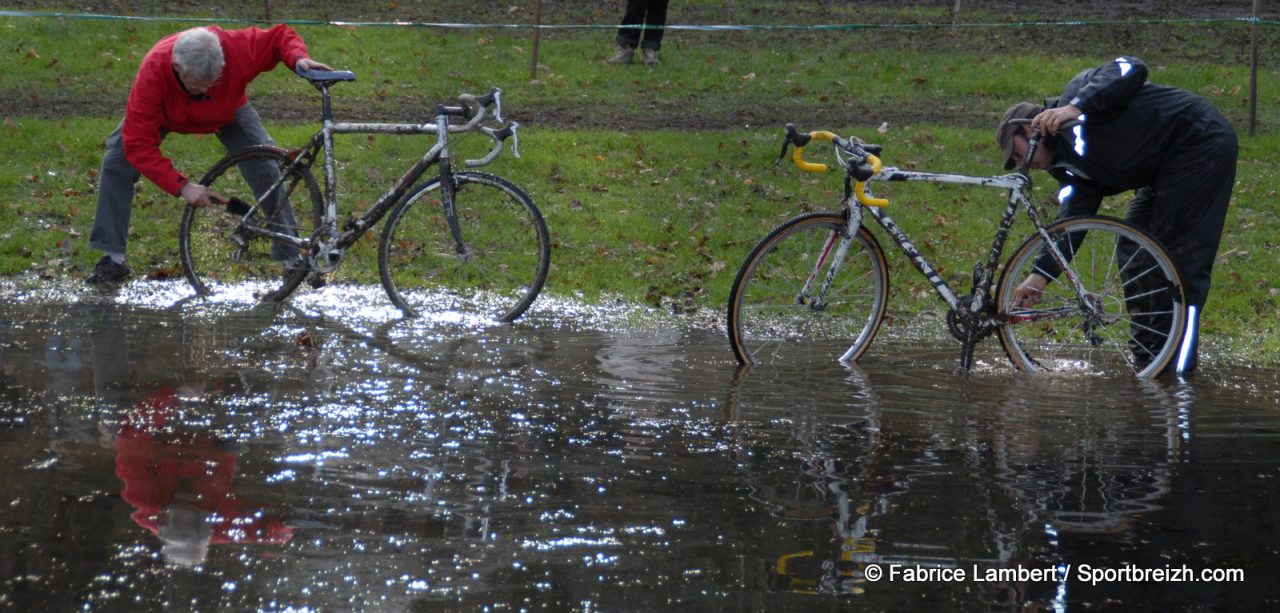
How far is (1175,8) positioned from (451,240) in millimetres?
14280

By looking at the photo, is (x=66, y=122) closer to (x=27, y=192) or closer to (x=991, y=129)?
(x=27, y=192)

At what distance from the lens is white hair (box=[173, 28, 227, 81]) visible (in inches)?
297

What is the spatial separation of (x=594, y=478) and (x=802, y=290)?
2331 mm

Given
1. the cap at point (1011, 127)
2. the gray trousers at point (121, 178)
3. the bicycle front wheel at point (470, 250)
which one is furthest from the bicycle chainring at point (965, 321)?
the gray trousers at point (121, 178)

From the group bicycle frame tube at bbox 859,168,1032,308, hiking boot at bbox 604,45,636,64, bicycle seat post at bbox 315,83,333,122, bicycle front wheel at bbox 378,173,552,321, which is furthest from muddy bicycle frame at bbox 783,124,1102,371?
hiking boot at bbox 604,45,636,64

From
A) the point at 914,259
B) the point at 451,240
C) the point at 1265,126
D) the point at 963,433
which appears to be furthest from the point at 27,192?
the point at 1265,126

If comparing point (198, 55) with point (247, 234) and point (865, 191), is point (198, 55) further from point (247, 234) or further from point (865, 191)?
point (865, 191)

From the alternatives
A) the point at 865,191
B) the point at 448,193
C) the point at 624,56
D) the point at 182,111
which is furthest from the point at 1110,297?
the point at 624,56

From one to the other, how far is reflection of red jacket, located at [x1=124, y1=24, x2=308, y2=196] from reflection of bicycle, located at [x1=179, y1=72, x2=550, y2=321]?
29 cm

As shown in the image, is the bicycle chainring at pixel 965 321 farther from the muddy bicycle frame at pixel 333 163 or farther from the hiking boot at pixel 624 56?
the hiking boot at pixel 624 56

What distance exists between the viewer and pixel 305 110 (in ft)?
41.5

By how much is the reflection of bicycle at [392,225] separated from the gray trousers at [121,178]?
25 mm

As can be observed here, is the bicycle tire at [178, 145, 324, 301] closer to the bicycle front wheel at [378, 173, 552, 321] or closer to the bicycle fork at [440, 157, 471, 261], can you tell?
the bicycle front wheel at [378, 173, 552, 321]

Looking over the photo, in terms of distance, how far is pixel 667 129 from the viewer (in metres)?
12.6
